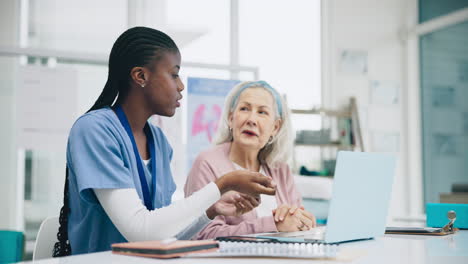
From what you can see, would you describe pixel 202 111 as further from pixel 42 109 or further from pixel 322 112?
pixel 322 112

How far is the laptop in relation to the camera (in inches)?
49.2

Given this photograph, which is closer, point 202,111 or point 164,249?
point 164,249

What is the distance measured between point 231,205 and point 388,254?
470 mm

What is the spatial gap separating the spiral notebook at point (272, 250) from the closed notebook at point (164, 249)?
0.02 m

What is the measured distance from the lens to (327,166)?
5.36m

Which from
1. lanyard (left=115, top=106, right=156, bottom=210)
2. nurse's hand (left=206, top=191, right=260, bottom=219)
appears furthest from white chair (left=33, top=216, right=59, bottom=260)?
nurse's hand (left=206, top=191, right=260, bottom=219)

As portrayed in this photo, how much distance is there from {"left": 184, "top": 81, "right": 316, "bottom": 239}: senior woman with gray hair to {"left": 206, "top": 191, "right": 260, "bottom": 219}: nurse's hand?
36 cm

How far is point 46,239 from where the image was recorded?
1503 millimetres

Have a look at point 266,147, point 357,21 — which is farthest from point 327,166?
point 266,147

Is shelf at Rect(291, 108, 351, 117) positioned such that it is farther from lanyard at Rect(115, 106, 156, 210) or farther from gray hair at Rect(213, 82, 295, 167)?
lanyard at Rect(115, 106, 156, 210)

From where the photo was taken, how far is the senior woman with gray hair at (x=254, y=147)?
197cm

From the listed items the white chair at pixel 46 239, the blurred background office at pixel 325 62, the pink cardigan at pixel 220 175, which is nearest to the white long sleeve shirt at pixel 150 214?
the white chair at pixel 46 239

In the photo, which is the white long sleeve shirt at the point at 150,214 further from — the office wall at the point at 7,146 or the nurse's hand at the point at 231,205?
the office wall at the point at 7,146

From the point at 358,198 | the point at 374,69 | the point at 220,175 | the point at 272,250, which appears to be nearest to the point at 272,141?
the point at 220,175
